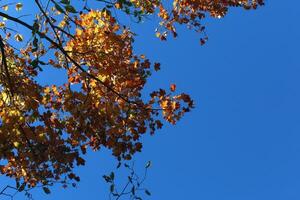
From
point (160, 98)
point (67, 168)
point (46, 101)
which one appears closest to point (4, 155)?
point (67, 168)

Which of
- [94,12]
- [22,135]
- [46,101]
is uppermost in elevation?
[94,12]

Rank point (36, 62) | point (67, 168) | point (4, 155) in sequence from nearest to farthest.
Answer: point (36, 62)
point (4, 155)
point (67, 168)

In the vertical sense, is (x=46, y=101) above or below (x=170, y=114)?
above

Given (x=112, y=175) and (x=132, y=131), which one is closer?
(x=112, y=175)

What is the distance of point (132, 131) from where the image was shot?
9.55 meters

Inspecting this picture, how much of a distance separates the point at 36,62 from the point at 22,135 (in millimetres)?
1795

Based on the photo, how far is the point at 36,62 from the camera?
24.7 ft

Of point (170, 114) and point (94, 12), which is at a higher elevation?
point (94, 12)

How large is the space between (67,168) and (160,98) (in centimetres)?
254

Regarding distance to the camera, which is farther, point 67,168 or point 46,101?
point 46,101

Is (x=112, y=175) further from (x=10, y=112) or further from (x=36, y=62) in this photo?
(x=10, y=112)

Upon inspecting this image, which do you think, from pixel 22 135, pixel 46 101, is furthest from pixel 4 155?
pixel 46 101

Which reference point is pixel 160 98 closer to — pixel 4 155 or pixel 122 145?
pixel 122 145

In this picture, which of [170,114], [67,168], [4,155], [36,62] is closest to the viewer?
[36,62]
